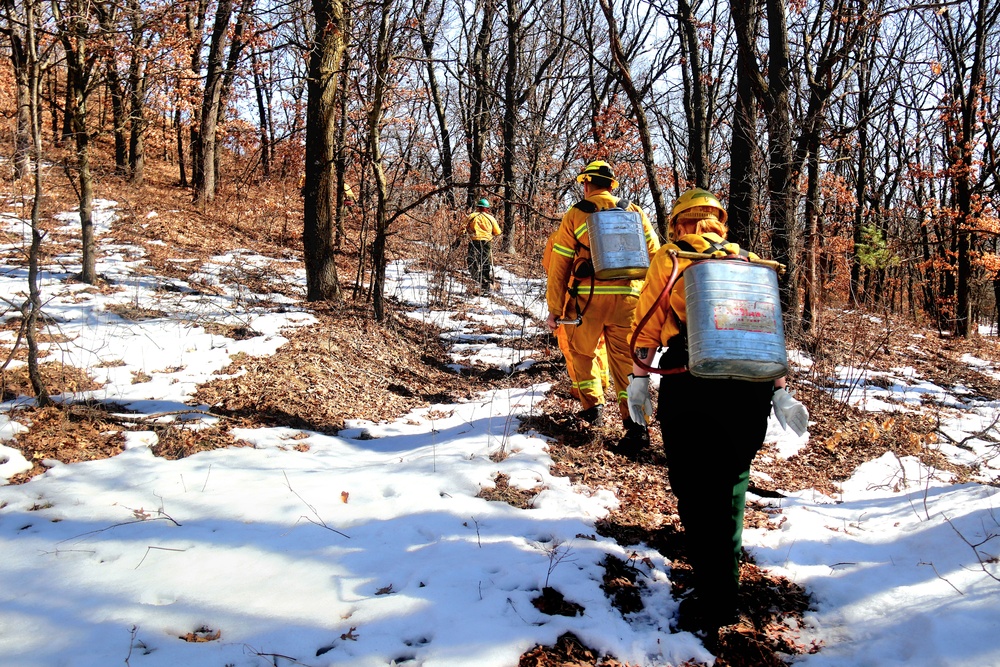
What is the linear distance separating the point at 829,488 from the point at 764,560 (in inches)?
64.0

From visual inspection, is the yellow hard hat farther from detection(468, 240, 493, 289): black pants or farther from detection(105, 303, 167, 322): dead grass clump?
detection(468, 240, 493, 289): black pants

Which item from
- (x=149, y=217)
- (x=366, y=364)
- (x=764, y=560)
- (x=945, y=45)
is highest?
(x=945, y=45)

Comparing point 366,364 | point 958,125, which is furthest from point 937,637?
point 958,125

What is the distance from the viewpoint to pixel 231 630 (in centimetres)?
242

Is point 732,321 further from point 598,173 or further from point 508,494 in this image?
point 598,173

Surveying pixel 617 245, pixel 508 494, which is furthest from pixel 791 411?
pixel 617 245

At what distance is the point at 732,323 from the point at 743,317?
0.06 metres

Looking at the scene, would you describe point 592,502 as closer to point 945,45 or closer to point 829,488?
point 829,488

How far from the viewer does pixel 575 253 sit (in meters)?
4.73

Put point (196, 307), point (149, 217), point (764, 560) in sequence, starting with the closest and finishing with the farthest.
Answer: point (764, 560) < point (196, 307) < point (149, 217)

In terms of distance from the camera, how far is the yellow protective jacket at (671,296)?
2.83 metres

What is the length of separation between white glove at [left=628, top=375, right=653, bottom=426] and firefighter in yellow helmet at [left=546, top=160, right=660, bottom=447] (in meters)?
1.30

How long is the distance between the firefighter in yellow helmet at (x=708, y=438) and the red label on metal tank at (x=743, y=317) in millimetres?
228

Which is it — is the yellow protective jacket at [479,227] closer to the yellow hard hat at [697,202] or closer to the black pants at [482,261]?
the black pants at [482,261]
